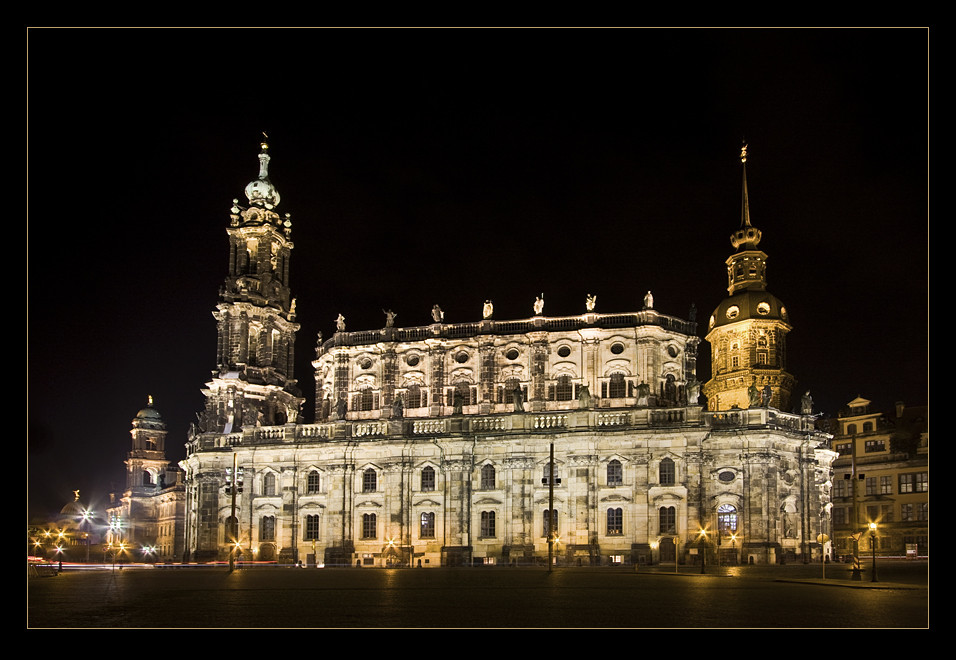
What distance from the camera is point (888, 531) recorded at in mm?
82812

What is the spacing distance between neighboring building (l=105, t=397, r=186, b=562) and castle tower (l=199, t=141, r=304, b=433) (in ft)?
90.3

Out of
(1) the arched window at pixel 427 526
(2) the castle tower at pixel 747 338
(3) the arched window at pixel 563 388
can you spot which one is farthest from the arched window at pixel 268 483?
(2) the castle tower at pixel 747 338

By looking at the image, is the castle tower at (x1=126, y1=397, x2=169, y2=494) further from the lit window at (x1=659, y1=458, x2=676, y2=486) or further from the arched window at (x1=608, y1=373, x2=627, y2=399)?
the lit window at (x1=659, y1=458, x2=676, y2=486)

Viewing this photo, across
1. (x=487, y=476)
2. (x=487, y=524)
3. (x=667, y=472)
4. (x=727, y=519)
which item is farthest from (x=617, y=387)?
(x=487, y=524)

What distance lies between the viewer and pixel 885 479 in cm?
8519

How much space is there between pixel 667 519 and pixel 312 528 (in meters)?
26.2

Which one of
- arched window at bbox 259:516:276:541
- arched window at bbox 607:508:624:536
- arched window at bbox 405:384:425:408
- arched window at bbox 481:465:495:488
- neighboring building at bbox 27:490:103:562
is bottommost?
neighboring building at bbox 27:490:103:562

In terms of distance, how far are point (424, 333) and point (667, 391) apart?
1966 cm

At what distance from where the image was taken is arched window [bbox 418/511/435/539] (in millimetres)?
75250

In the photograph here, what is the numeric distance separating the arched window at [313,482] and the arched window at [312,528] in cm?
189

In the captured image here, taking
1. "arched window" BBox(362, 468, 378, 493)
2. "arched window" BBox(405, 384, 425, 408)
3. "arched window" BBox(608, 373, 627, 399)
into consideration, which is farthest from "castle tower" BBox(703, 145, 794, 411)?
"arched window" BBox(362, 468, 378, 493)

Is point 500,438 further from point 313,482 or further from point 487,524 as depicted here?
point 313,482

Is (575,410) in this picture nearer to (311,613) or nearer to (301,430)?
(301,430)
